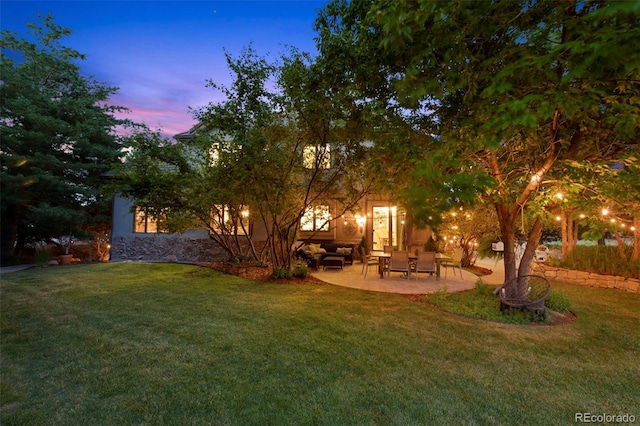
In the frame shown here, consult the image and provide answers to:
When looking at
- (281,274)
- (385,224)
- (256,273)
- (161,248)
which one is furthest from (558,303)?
(161,248)

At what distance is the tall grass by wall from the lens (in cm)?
832

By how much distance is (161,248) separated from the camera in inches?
536

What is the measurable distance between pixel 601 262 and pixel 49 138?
66.3ft

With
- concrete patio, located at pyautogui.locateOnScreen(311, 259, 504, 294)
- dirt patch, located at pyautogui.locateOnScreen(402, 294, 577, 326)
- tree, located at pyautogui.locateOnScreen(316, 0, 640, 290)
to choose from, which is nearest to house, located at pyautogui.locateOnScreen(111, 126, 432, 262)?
concrete patio, located at pyautogui.locateOnScreen(311, 259, 504, 294)

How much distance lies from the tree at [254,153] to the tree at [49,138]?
5533 millimetres

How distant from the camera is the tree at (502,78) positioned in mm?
2832

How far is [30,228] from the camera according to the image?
41.4ft

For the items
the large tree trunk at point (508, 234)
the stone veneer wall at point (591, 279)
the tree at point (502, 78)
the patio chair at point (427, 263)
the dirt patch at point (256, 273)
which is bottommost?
the dirt patch at point (256, 273)

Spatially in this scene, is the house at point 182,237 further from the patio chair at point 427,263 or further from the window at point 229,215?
the patio chair at point 427,263

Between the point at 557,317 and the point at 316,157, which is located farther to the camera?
the point at 316,157

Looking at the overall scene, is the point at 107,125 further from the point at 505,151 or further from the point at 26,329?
the point at 505,151

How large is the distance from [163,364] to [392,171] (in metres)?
5.17

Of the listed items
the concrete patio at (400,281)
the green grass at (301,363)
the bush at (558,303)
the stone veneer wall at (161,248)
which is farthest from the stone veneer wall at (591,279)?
the stone veneer wall at (161,248)

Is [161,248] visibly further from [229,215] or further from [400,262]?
[400,262]
